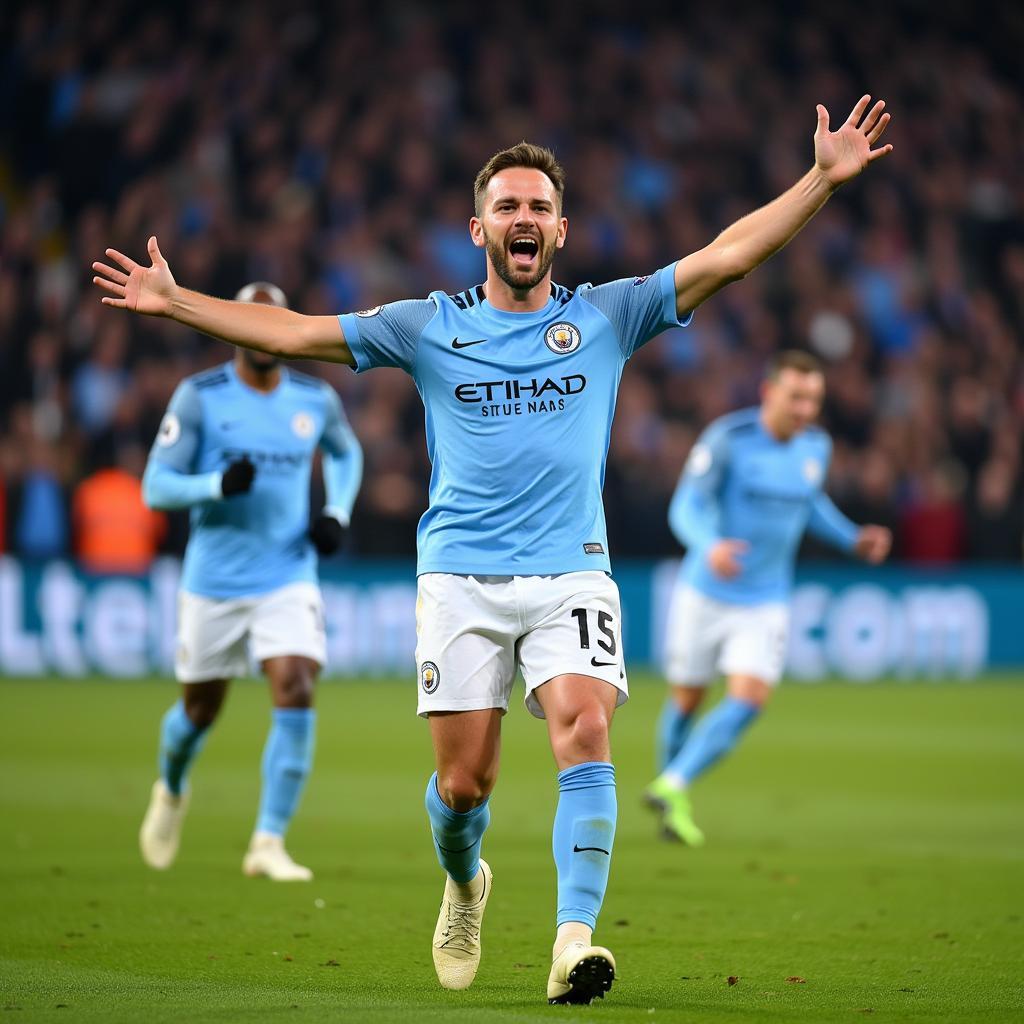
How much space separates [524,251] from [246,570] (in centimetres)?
349

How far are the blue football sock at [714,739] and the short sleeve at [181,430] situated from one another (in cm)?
324

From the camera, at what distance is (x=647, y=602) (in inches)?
779

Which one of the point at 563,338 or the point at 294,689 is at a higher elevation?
the point at 563,338

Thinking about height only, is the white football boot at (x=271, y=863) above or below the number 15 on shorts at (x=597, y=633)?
below

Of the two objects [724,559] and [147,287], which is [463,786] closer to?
[147,287]

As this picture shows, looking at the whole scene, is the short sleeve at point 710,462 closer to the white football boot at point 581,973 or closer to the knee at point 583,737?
the knee at point 583,737

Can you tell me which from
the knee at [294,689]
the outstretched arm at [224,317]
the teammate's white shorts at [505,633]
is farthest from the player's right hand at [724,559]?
the outstretched arm at [224,317]

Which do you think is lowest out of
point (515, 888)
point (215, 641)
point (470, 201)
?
point (515, 888)

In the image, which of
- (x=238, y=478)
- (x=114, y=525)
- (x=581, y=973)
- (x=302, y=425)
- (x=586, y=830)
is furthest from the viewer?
(x=114, y=525)

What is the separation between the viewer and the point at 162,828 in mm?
8688

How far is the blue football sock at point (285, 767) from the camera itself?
8.48 meters

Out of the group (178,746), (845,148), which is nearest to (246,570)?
(178,746)

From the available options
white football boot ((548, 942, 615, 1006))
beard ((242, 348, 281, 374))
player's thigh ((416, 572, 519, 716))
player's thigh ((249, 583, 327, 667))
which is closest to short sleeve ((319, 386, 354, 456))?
beard ((242, 348, 281, 374))

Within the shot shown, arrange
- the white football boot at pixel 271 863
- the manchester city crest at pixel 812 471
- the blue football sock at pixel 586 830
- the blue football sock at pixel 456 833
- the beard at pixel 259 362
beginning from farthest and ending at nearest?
the manchester city crest at pixel 812 471 < the beard at pixel 259 362 < the white football boot at pixel 271 863 < the blue football sock at pixel 456 833 < the blue football sock at pixel 586 830
